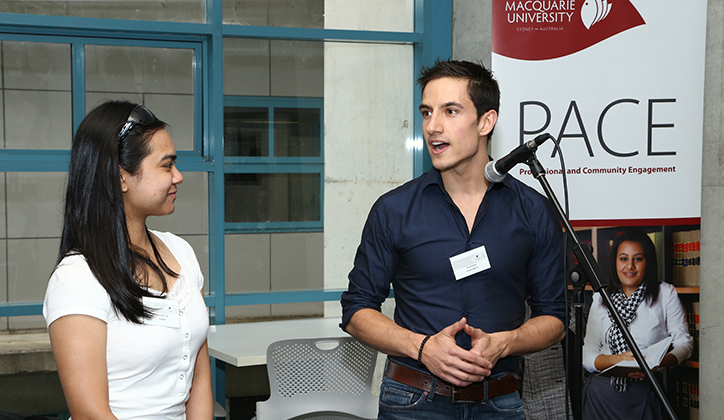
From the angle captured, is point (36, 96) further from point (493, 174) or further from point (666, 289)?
point (666, 289)

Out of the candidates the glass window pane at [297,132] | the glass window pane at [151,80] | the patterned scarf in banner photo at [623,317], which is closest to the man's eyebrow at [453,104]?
the patterned scarf in banner photo at [623,317]

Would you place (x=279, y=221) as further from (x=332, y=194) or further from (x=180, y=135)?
(x=180, y=135)

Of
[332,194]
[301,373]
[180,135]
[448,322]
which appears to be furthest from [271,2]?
[448,322]

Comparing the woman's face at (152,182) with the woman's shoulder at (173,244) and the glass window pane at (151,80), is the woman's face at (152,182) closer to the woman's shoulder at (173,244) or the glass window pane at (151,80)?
the woman's shoulder at (173,244)

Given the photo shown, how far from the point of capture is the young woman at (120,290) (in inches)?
53.1

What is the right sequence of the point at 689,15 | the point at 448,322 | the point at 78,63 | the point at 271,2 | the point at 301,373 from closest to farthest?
the point at 448,322 → the point at 301,373 → the point at 689,15 → the point at 78,63 → the point at 271,2

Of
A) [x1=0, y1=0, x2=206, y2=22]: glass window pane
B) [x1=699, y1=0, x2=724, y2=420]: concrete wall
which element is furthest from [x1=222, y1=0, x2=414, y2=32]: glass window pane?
[x1=699, y1=0, x2=724, y2=420]: concrete wall

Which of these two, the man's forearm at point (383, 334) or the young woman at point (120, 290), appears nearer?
the young woman at point (120, 290)

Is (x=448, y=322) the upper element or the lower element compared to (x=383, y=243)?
lower

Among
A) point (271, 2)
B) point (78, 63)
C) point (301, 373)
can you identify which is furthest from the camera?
point (271, 2)

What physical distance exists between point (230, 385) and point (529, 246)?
2.26m

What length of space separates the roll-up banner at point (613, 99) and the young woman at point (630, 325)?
0.66ft

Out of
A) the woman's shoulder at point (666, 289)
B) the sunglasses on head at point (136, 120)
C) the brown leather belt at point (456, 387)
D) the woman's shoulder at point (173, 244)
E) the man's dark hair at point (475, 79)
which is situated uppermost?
the man's dark hair at point (475, 79)

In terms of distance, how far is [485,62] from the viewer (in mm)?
3408
